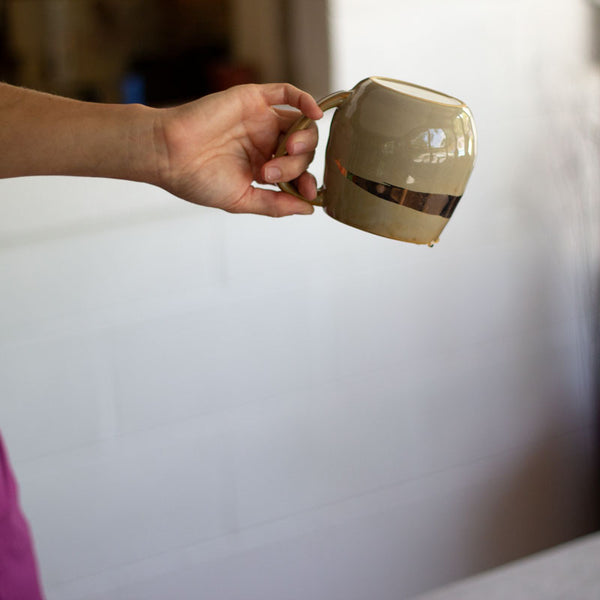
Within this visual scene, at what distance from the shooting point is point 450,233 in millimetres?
1773

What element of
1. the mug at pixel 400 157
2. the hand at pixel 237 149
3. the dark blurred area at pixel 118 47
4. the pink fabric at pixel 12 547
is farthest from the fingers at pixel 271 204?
the dark blurred area at pixel 118 47

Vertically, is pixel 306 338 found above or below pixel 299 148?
below

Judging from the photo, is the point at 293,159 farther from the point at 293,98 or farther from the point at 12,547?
the point at 12,547

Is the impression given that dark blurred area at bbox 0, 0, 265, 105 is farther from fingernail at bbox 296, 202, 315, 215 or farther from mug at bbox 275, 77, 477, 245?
mug at bbox 275, 77, 477, 245

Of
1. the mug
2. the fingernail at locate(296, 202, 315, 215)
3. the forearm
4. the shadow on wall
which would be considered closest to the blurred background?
the shadow on wall

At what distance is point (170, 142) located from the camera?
0.85m

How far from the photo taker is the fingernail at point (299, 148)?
82 centimetres

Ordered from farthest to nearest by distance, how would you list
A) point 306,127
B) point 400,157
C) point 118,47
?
point 118,47, point 306,127, point 400,157

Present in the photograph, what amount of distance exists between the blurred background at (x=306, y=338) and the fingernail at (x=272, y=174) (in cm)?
64

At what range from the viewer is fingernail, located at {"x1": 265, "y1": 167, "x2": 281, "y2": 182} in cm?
83

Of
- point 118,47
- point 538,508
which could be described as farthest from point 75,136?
point 538,508

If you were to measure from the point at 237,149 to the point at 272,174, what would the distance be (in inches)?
4.0

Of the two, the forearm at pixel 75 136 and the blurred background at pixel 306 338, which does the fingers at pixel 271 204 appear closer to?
the forearm at pixel 75 136

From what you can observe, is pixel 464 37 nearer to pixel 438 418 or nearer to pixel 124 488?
pixel 438 418
